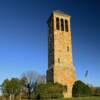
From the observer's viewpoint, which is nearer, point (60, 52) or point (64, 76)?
point (64, 76)

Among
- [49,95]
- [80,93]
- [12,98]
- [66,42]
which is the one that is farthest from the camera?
[66,42]

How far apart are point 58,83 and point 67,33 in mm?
11513

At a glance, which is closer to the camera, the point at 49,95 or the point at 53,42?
the point at 49,95

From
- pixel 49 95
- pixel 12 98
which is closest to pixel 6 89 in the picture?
pixel 12 98

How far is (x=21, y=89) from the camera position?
47031mm

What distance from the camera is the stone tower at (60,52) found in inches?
1742

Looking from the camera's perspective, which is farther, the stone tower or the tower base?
the stone tower

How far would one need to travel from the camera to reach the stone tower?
145 feet

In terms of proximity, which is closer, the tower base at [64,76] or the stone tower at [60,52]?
the tower base at [64,76]

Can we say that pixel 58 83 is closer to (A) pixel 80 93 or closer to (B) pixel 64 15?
(A) pixel 80 93

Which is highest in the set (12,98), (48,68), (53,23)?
(53,23)

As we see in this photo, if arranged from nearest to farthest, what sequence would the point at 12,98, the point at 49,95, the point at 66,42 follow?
the point at 49,95 → the point at 12,98 → the point at 66,42

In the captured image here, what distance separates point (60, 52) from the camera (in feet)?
151

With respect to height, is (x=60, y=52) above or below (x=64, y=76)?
above
